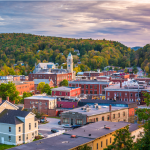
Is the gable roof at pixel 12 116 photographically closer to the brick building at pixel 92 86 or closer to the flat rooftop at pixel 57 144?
the flat rooftop at pixel 57 144

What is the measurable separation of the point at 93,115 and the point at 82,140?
18.2m

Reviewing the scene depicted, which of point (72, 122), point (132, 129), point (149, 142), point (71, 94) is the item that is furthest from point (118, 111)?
point (149, 142)

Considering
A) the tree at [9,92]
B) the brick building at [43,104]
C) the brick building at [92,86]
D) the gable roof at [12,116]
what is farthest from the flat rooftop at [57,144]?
the brick building at [92,86]

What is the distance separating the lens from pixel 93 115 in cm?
5066

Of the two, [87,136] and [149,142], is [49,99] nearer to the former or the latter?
[87,136]

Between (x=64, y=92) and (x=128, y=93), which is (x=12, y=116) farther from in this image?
(x=128, y=93)

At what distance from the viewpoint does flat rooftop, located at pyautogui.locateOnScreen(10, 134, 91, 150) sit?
97.7 ft

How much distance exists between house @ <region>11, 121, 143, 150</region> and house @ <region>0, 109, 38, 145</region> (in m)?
9.91

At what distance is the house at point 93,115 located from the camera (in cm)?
5066

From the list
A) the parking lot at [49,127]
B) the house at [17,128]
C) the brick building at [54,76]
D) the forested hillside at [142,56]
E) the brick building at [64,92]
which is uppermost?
the forested hillside at [142,56]

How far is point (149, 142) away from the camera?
22.3 metres

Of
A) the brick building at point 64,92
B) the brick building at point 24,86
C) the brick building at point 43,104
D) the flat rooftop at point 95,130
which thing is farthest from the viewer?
the brick building at point 24,86

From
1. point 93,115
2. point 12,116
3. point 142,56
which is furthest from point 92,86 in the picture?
point 142,56

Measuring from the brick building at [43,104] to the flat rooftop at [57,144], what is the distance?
30030 mm
